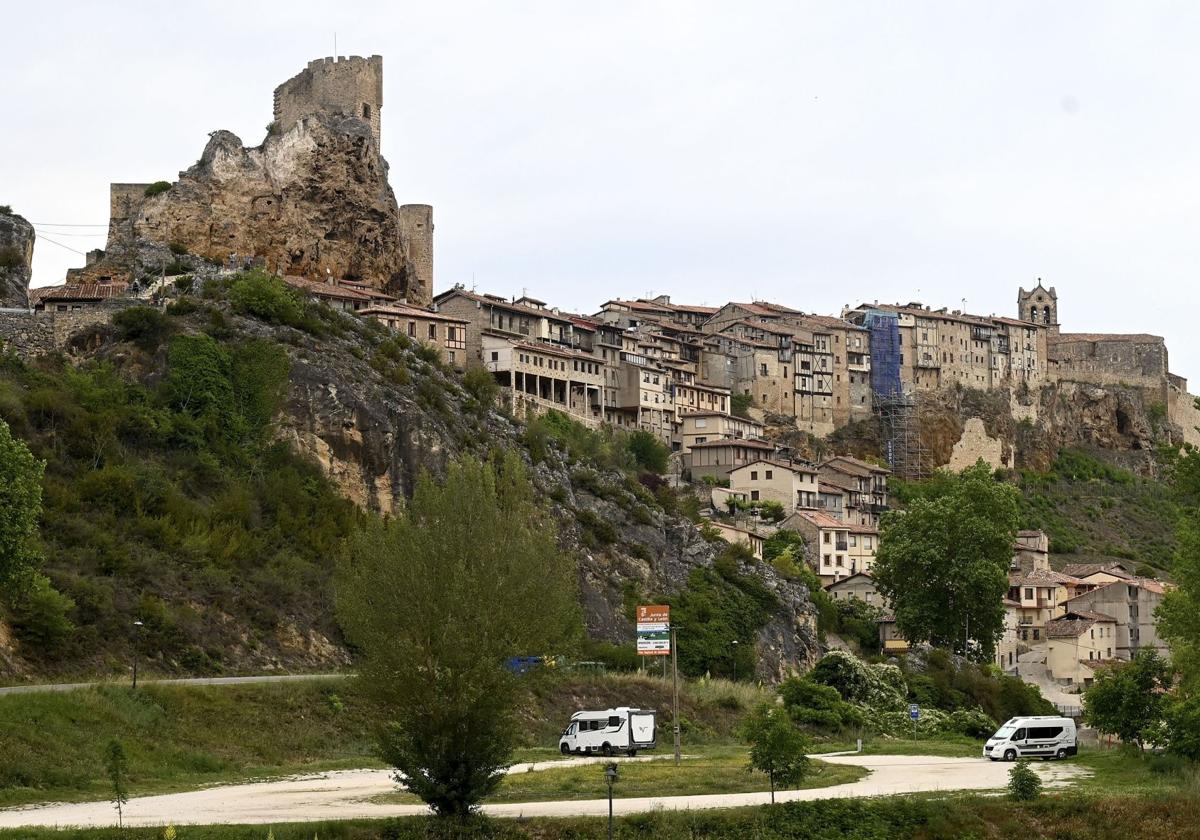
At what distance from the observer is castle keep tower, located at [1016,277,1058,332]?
6993 inches

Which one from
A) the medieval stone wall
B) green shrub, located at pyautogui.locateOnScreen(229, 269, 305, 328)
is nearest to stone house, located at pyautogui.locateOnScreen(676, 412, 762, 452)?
green shrub, located at pyautogui.locateOnScreen(229, 269, 305, 328)

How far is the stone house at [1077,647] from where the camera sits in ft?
310

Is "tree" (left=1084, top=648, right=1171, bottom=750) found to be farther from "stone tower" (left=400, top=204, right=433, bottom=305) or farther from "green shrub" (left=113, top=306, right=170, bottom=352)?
"stone tower" (left=400, top=204, right=433, bottom=305)

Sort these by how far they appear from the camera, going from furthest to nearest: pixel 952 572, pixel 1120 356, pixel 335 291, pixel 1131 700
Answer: pixel 1120 356 < pixel 335 291 < pixel 952 572 < pixel 1131 700

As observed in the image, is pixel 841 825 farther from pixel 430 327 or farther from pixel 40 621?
pixel 430 327

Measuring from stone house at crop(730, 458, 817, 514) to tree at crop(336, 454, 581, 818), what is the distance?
7725 centimetres

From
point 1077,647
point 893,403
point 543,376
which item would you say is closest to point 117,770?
point 1077,647

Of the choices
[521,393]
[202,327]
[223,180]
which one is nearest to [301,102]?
[223,180]

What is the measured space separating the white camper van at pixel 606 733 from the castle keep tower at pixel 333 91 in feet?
193

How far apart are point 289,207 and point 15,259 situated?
61.8 feet

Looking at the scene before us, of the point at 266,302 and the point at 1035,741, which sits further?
the point at 266,302

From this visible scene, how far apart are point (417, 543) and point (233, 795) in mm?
7909

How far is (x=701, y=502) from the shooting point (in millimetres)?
107625

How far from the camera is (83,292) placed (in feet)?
246
